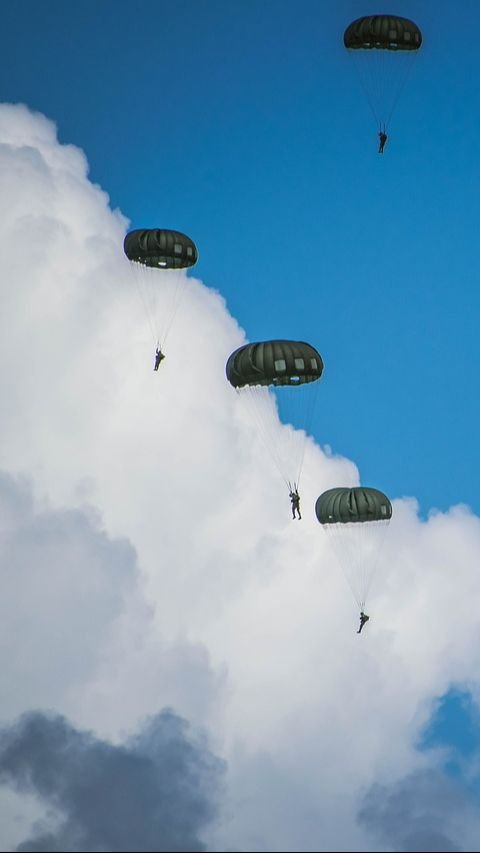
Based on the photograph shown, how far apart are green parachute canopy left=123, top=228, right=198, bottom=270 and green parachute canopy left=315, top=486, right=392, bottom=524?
16.6 metres

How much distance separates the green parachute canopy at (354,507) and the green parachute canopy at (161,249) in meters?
16.6

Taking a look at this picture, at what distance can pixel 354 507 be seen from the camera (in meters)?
83.2

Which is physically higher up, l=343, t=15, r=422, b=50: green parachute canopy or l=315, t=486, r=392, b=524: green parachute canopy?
l=343, t=15, r=422, b=50: green parachute canopy

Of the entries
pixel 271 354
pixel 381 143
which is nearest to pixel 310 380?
pixel 271 354

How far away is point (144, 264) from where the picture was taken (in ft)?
280

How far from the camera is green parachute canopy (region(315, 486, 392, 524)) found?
3275 inches

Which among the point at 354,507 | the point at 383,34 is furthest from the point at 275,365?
the point at 383,34

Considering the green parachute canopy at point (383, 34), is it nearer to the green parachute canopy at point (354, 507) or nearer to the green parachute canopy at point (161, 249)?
the green parachute canopy at point (161, 249)

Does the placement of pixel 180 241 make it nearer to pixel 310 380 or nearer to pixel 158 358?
pixel 158 358

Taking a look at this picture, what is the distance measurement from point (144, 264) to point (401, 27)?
2054cm

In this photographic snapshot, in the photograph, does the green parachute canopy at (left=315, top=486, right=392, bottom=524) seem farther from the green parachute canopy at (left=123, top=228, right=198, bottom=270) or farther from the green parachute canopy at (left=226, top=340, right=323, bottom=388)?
the green parachute canopy at (left=123, top=228, right=198, bottom=270)

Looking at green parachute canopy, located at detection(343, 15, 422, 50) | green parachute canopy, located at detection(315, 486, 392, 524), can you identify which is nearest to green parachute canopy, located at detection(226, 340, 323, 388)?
green parachute canopy, located at detection(315, 486, 392, 524)

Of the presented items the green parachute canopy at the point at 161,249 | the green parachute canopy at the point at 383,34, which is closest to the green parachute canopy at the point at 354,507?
the green parachute canopy at the point at 161,249

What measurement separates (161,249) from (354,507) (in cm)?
1885
